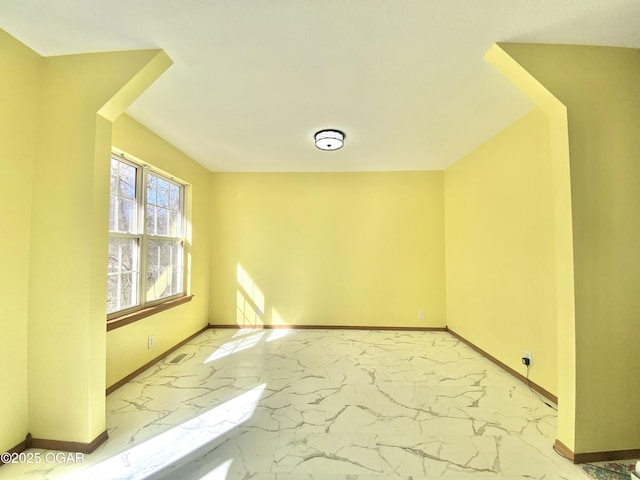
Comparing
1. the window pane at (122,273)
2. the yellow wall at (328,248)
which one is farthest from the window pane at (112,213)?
the yellow wall at (328,248)

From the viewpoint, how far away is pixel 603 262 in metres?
1.46

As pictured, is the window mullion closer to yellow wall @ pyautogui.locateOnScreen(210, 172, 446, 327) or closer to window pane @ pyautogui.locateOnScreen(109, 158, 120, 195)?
window pane @ pyautogui.locateOnScreen(109, 158, 120, 195)

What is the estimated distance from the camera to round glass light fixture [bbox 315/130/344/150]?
8.37ft

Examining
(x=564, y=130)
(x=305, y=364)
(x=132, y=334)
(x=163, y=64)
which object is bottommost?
(x=305, y=364)

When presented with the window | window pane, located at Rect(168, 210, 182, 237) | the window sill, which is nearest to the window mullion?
the window

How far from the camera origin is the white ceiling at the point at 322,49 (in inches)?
50.3

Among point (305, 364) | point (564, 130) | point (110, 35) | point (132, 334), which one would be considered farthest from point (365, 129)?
point (132, 334)

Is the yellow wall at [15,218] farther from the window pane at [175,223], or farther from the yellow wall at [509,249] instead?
the yellow wall at [509,249]

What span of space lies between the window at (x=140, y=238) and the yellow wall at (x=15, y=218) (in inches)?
29.0

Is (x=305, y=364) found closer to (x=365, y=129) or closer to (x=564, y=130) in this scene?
(x=365, y=129)

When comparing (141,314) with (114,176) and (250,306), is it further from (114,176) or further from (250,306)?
(250,306)

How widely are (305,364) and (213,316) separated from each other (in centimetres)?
199

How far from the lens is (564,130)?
1484 millimetres

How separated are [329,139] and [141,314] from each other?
257cm
